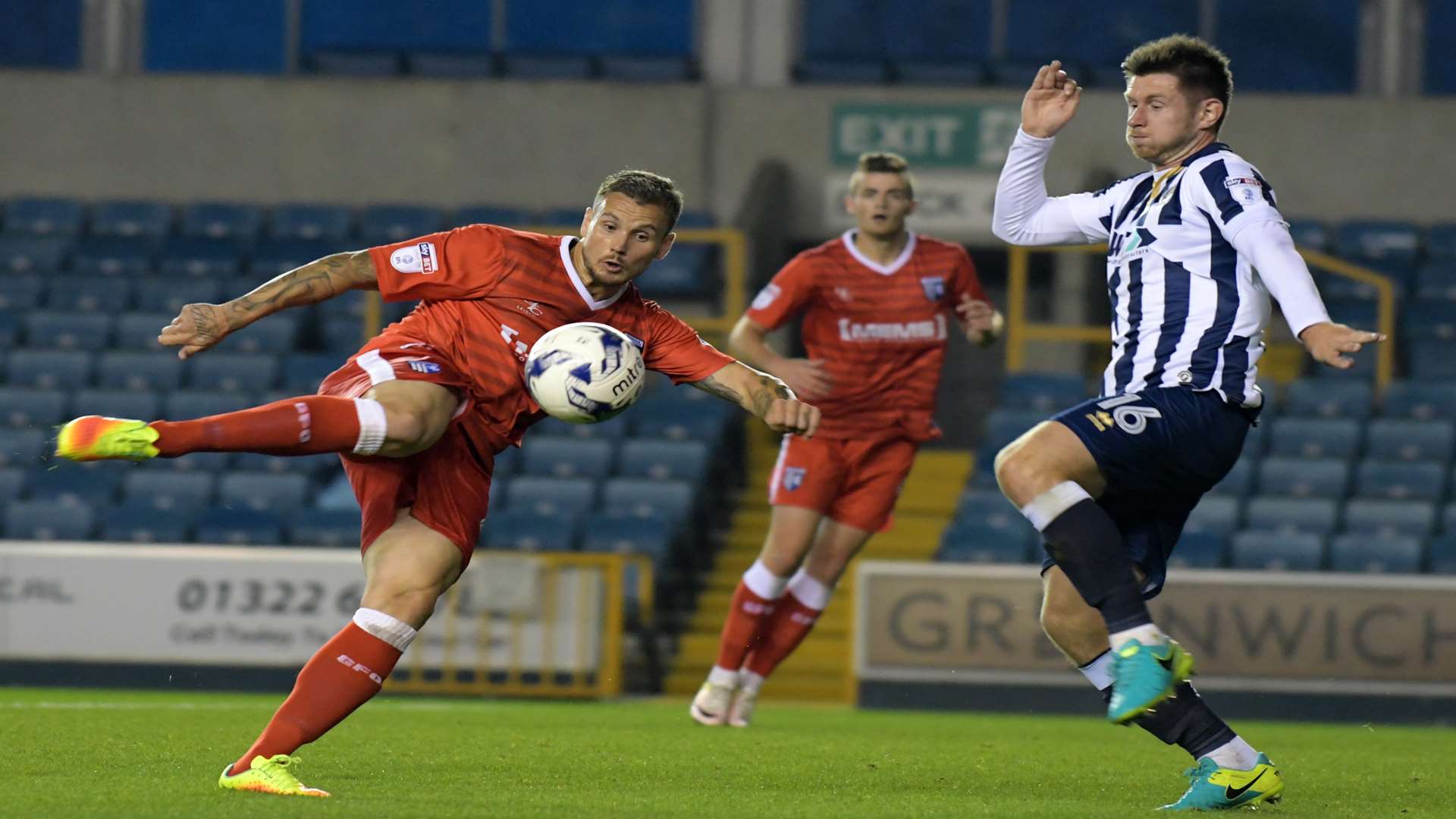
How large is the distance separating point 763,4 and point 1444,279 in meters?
5.93

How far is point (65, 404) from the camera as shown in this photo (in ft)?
43.6

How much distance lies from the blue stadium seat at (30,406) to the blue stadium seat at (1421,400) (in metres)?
8.98

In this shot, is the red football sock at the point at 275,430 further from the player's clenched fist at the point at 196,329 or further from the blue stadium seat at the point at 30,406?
the blue stadium seat at the point at 30,406

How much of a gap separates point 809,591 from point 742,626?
1.03 feet

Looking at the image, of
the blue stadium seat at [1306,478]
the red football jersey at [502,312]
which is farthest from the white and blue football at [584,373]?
the blue stadium seat at [1306,478]

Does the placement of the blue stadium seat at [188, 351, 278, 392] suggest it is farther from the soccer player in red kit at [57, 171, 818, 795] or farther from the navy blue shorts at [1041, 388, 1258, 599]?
the navy blue shorts at [1041, 388, 1258, 599]

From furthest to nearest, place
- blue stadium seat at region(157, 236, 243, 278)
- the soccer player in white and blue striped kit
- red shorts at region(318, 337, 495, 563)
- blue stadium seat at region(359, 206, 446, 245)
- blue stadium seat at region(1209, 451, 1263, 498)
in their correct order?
blue stadium seat at region(359, 206, 446, 245) < blue stadium seat at region(157, 236, 243, 278) < blue stadium seat at region(1209, 451, 1263, 498) < red shorts at region(318, 337, 495, 563) < the soccer player in white and blue striped kit

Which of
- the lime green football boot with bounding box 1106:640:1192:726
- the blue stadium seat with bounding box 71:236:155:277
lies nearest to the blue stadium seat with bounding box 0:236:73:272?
the blue stadium seat with bounding box 71:236:155:277

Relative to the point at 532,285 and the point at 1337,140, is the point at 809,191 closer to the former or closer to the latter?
the point at 1337,140

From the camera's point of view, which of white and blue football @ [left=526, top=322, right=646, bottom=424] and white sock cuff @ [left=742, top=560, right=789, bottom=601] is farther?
white sock cuff @ [left=742, top=560, right=789, bottom=601]

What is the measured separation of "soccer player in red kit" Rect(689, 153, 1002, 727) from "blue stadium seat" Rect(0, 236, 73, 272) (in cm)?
885

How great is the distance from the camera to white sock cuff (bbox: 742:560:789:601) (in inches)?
312

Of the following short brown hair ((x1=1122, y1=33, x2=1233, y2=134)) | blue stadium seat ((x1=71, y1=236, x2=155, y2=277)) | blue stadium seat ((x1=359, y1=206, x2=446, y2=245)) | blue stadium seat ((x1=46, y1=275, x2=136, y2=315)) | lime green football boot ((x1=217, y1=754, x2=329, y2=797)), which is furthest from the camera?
blue stadium seat ((x1=359, y1=206, x2=446, y2=245))

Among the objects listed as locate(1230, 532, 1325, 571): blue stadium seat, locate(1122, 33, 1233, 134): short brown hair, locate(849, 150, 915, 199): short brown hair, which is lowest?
locate(1230, 532, 1325, 571): blue stadium seat
